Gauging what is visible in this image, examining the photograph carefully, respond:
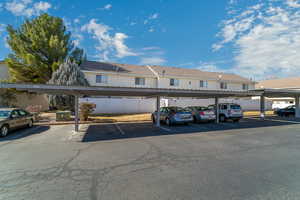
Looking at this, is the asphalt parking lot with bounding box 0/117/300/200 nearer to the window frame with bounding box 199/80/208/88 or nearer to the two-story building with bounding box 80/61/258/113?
the two-story building with bounding box 80/61/258/113

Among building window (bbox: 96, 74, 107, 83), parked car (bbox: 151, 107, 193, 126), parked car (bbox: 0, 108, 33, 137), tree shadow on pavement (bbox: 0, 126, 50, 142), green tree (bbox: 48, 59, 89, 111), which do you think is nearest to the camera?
tree shadow on pavement (bbox: 0, 126, 50, 142)

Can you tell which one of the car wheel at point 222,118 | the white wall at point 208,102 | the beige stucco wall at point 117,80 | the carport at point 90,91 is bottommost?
the car wheel at point 222,118

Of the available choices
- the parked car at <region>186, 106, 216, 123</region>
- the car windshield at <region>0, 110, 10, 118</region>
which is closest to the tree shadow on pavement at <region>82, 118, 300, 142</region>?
the parked car at <region>186, 106, 216, 123</region>

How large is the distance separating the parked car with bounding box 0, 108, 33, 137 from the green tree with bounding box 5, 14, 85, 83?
10.8 meters

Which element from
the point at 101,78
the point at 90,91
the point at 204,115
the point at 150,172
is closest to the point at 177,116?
the point at 204,115

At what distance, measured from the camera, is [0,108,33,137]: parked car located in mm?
8144

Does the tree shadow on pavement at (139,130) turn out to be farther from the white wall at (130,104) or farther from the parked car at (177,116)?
the white wall at (130,104)

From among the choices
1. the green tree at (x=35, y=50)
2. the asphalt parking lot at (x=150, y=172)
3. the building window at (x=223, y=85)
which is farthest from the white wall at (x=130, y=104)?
the asphalt parking lot at (x=150, y=172)

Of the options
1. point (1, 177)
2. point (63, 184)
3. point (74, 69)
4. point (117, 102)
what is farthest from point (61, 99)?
point (63, 184)

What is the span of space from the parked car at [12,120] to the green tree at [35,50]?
35.5 feet

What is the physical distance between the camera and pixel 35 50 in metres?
19.6

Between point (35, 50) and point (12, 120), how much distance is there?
591 inches

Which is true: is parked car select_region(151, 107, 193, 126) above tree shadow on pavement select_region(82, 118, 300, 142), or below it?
above

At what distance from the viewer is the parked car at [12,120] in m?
8.14
